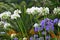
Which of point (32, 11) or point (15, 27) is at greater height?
point (32, 11)

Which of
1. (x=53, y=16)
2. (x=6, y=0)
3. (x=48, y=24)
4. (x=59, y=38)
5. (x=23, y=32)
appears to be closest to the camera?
(x=48, y=24)

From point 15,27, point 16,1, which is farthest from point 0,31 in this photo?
point 16,1

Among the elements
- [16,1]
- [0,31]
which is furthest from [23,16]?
[16,1]

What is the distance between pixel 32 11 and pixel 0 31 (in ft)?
3.26

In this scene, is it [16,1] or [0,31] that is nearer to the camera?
[0,31]

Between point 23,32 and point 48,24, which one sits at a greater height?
point 48,24

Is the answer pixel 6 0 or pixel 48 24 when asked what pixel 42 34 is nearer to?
pixel 48 24

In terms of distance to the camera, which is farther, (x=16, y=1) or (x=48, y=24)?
(x=16, y=1)

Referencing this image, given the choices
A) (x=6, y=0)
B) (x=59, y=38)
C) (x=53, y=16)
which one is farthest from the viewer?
(x=6, y=0)

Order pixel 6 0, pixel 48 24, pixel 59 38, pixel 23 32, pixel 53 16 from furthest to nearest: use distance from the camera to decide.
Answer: pixel 6 0, pixel 53 16, pixel 23 32, pixel 59 38, pixel 48 24

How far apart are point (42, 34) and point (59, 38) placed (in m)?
0.25

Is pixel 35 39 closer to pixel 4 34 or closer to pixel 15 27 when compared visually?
pixel 4 34

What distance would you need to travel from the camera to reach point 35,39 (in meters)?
2.95

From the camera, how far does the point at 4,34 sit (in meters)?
3.64
